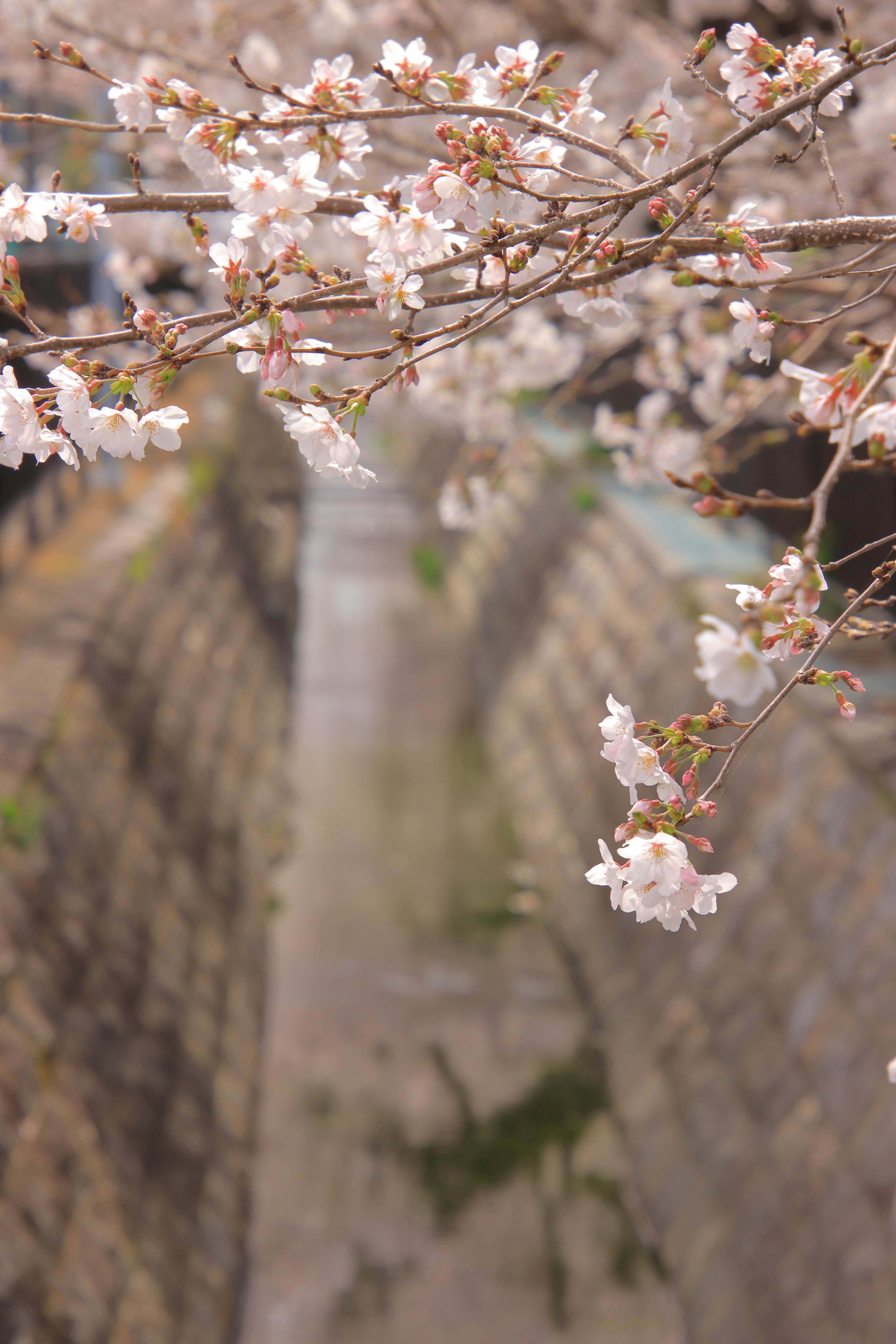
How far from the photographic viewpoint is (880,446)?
1613mm

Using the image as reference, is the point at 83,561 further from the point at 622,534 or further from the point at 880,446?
the point at 880,446

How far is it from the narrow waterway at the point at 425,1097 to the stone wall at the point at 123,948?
0.92 ft

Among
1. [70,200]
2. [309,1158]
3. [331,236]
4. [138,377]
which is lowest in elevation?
[309,1158]

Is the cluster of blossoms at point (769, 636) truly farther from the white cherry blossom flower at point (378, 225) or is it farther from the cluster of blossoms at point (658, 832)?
the white cherry blossom flower at point (378, 225)

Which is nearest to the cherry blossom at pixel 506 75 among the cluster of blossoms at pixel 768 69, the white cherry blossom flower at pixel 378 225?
the cluster of blossoms at pixel 768 69

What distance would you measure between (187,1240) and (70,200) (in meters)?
3.75

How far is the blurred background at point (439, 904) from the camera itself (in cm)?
395

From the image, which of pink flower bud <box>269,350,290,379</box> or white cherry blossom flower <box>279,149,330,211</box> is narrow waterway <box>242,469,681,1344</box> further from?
white cherry blossom flower <box>279,149,330,211</box>

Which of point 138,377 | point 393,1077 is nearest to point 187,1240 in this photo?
point 393,1077

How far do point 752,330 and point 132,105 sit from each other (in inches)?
55.4

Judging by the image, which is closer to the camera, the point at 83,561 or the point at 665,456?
the point at 665,456

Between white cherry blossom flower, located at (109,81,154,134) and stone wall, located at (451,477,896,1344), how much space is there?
3422mm

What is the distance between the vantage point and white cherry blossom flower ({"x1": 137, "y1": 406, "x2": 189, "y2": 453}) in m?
1.89

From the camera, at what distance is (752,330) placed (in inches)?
81.2
